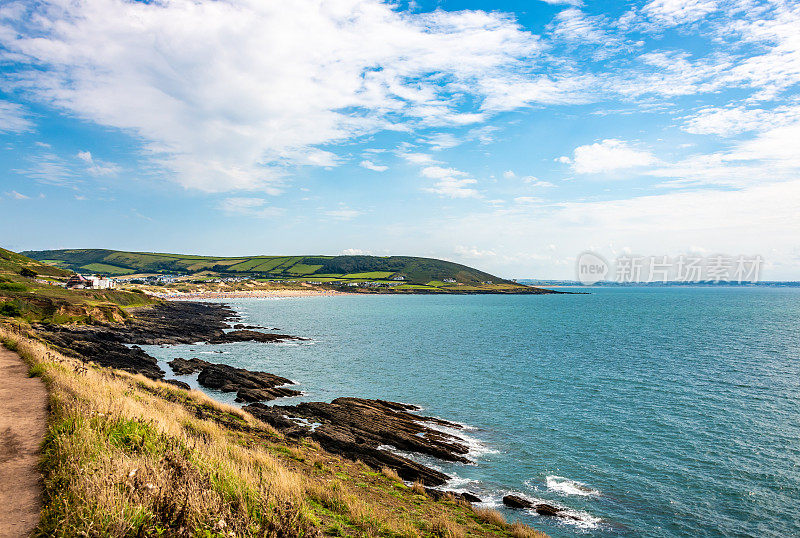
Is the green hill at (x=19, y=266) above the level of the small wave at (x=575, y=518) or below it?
above

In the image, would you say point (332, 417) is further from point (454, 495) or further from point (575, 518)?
point (575, 518)

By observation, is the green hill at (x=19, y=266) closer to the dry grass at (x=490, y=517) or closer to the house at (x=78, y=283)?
the house at (x=78, y=283)

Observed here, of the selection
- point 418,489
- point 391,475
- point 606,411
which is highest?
point 418,489

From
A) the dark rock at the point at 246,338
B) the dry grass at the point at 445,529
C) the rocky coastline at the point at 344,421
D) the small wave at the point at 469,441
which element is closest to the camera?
the dry grass at the point at 445,529

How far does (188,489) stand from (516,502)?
1705 centimetres

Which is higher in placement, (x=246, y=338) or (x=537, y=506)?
(x=537, y=506)

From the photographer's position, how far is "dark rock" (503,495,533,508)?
1945 centimetres

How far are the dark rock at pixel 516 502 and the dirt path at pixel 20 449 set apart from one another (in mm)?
18714

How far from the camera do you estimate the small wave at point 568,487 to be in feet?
69.5

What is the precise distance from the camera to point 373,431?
2798cm

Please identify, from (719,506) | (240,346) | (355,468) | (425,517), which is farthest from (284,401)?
(240,346)

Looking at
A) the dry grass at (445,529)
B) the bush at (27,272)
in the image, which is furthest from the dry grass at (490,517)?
the bush at (27,272)

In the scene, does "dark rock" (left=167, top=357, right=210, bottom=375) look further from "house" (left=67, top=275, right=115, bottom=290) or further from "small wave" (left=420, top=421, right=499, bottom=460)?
"house" (left=67, top=275, right=115, bottom=290)

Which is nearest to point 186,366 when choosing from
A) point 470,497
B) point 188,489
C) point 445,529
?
point 470,497
